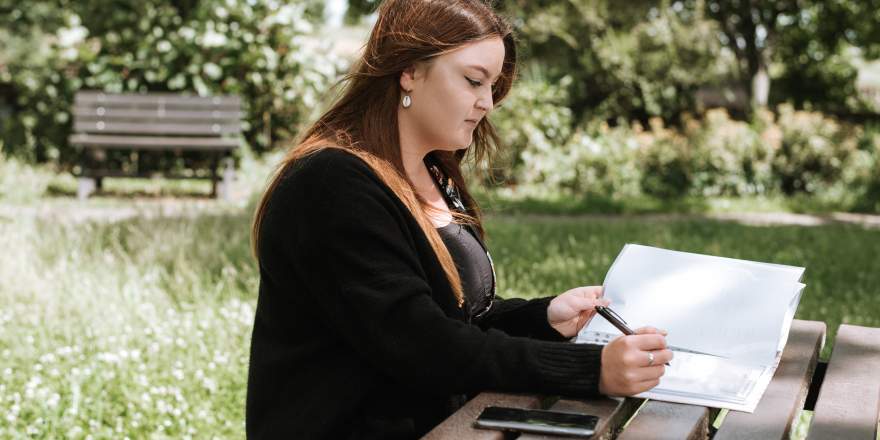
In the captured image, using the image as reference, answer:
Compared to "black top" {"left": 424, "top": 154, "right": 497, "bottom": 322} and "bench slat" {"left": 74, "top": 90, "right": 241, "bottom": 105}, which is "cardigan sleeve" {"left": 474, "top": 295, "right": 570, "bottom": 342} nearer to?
"black top" {"left": 424, "top": 154, "right": 497, "bottom": 322}

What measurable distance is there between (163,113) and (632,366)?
27.5ft

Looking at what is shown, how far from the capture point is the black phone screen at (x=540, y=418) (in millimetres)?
1116

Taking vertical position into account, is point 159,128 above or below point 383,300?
below

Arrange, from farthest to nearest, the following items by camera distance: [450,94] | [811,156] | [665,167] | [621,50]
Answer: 1. [621,50]
2. [665,167]
3. [811,156]
4. [450,94]

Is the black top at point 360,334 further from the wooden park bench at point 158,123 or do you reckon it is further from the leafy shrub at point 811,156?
the leafy shrub at point 811,156

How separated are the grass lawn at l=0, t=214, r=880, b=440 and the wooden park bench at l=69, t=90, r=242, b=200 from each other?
242cm

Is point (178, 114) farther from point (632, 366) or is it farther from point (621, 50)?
point (632, 366)

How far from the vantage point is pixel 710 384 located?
134 centimetres

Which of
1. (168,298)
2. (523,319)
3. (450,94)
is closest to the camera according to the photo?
(450,94)

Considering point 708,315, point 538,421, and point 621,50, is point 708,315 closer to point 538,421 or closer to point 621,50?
point 538,421

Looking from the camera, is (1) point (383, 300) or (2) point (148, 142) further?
(2) point (148, 142)

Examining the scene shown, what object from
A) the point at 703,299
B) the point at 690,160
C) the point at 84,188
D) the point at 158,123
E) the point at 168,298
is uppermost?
the point at 703,299

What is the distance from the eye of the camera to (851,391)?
135 centimetres

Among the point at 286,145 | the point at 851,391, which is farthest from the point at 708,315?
the point at 286,145
